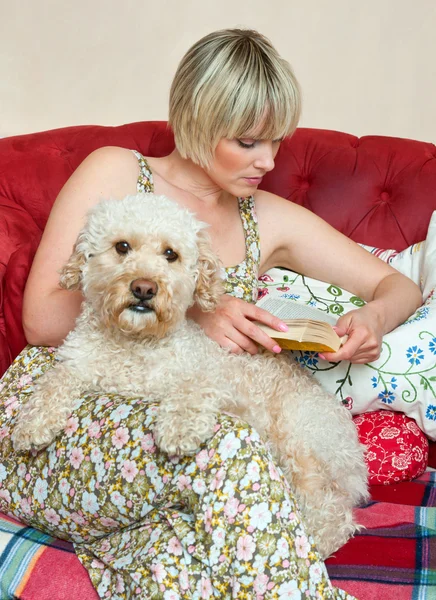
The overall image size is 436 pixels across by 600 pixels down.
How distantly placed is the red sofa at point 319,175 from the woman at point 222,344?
295mm

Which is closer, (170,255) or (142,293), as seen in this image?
(142,293)

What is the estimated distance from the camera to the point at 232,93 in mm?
2027

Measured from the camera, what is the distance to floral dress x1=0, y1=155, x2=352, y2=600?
1403mm

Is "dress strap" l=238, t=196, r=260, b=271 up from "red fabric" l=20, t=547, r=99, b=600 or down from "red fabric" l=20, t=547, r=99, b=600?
up

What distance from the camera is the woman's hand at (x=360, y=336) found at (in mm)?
1925

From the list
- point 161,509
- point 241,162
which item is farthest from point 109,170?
point 161,509

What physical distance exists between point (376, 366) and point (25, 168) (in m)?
1.51

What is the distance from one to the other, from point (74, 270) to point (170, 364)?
0.35 metres

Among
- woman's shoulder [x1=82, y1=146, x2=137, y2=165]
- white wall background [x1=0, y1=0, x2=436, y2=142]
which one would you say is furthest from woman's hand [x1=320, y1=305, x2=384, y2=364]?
white wall background [x1=0, y1=0, x2=436, y2=142]

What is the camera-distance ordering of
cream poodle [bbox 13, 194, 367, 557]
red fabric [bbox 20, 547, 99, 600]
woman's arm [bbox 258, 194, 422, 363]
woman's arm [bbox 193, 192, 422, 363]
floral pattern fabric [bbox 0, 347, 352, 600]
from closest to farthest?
floral pattern fabric [bbox 0, 347, 352, 600] < red fabric [bbox 20, 547, 99, 600] < cream poodle [bbox 13, 194, 367, 557] < woman's arm [bbox 193, 192, 422, 363] < woman's arm [bbox 258, 194, 422, 363]

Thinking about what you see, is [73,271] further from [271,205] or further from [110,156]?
[271,205]

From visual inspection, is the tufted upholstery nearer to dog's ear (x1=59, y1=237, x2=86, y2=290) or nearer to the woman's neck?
the woman's neck

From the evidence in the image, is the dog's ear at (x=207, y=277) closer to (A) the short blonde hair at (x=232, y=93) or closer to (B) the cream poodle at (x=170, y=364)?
(B) the cream poodle at (x=170, y=364)

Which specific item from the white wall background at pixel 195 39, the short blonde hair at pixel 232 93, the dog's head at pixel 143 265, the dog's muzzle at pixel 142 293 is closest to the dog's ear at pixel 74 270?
the dog's head at pixel 143 265
